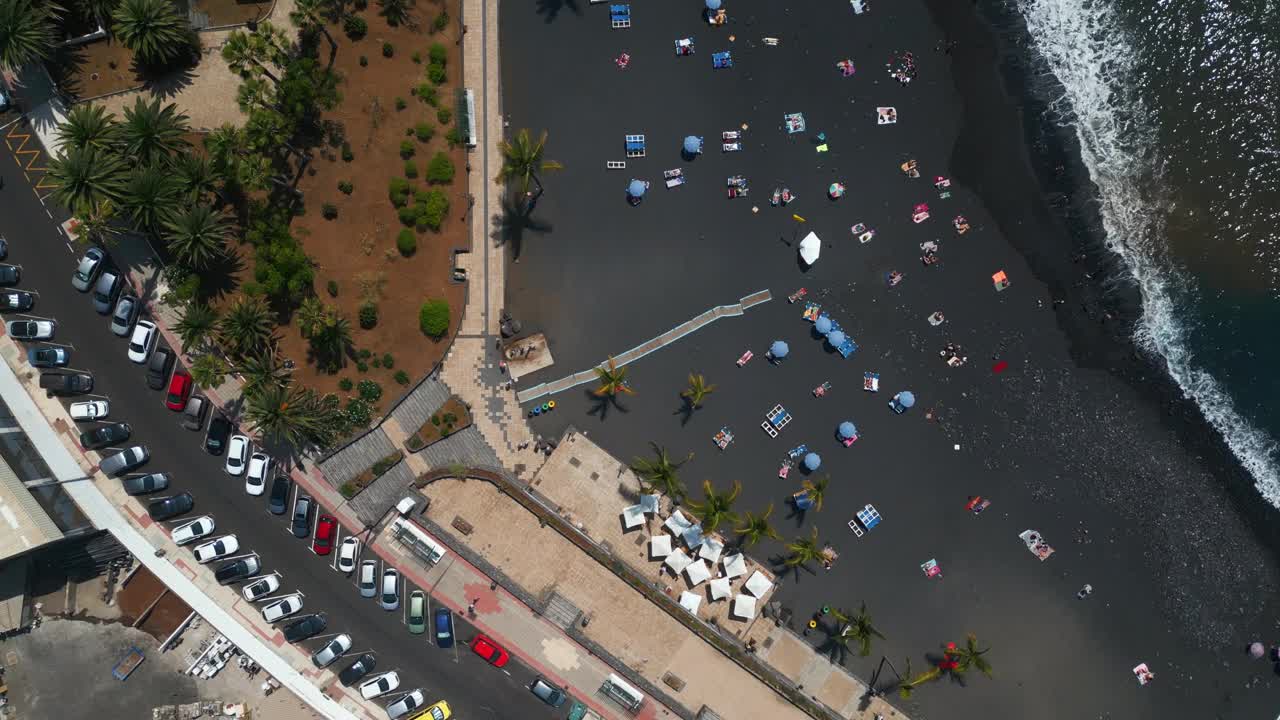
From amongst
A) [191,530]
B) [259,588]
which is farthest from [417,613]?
[191,530]

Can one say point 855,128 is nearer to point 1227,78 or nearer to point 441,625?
point 1227,78

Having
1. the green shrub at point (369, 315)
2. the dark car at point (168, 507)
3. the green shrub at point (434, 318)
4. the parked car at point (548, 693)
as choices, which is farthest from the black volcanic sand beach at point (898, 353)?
the dark car at point (168, 507)

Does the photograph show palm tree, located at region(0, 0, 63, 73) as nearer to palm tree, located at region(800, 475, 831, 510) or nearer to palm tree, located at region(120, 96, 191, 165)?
palm tree, located at region(120, 96, 191, 165)

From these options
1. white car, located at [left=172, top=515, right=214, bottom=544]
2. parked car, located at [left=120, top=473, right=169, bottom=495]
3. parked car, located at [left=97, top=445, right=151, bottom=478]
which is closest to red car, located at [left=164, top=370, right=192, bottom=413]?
parked car, located at [left=97, top=445, right=151, bottom=478]

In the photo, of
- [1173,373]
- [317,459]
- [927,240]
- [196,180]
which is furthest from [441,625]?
[1173,373]

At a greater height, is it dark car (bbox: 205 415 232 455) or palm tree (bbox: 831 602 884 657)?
palm tree (bbox: 831 602 884 657)

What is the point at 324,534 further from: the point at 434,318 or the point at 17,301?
the point at 17,301
